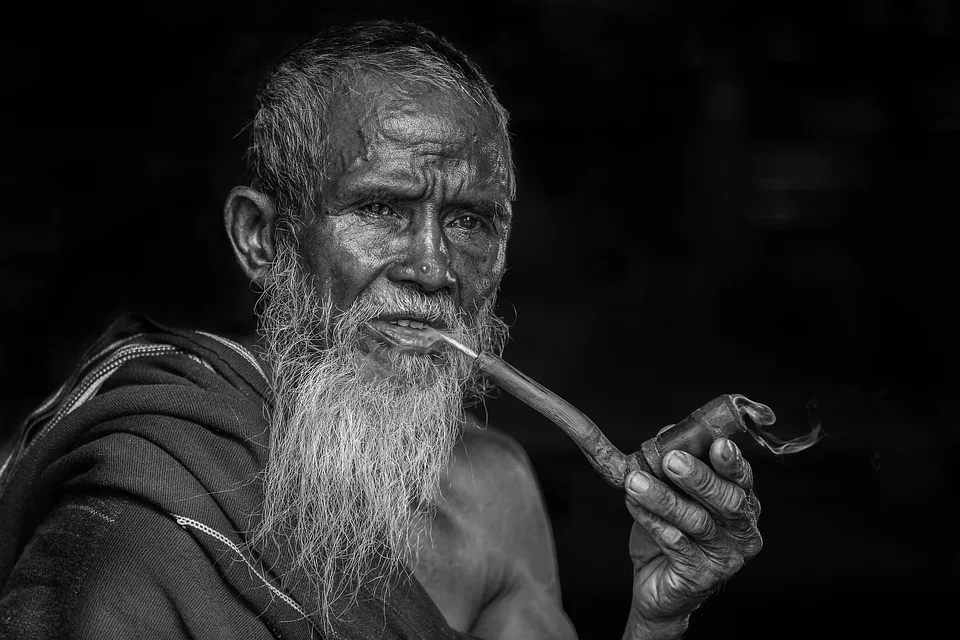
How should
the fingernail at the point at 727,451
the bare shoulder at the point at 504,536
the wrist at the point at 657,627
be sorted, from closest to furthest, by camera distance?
1. the fingernail at the point at 727,451
2. the wrist at the point at 657,627
3. the bare shoulder at the point at 504,536

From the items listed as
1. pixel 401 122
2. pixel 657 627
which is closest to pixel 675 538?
pixel 657 627

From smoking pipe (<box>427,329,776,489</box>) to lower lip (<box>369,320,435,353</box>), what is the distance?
26 centimetres

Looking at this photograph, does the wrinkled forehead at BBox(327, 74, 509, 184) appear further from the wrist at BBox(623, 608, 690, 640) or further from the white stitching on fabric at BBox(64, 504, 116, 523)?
the wrist at BBox(623, 608, 690, 640)

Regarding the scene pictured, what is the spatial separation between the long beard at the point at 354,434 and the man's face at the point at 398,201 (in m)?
0.04

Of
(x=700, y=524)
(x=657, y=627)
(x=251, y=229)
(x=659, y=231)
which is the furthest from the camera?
(x=659, y=231)

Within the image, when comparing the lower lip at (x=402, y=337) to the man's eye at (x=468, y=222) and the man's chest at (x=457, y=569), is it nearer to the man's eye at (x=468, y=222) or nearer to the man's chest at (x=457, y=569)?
the man's eye at (x=468, y=222)

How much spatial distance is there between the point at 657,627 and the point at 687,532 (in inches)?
13.4

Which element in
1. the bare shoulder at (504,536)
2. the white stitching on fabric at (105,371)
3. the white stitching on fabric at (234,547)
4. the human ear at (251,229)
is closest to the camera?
the white stitching on fabric at (234,547)

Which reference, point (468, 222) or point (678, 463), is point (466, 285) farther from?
point (678, 463)

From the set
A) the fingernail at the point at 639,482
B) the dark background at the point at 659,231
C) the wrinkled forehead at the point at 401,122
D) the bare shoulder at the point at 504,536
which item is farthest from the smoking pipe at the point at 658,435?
the dark background at the point at 659,231

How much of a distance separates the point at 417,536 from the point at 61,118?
9.71 feet

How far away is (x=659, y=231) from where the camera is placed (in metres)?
5.12

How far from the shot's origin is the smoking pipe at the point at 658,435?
1.96 metres

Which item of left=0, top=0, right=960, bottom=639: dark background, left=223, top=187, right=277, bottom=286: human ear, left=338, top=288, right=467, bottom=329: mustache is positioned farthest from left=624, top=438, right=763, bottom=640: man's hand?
left=0, top=0, right=960, bottom=639: dark background
